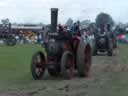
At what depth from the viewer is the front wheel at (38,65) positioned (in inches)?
571

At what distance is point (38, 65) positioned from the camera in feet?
48.4

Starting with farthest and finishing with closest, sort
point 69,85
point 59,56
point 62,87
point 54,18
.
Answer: point 54,18, point 59,56, point 69,85, point 62,87

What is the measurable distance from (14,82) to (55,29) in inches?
93.3

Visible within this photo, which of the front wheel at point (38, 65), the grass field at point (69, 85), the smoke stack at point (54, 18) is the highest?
the smoke stack at point (54, 18)

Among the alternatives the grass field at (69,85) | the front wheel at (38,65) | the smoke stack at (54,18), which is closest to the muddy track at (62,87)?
the grass field at (69,85)

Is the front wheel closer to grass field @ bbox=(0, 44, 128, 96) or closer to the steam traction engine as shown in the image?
the steam traction engine

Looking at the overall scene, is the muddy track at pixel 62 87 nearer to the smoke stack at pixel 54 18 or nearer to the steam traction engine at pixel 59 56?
the steam traction engine at pixel 59 56

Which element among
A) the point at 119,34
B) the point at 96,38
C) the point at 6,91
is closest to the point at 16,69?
the point at 6,91

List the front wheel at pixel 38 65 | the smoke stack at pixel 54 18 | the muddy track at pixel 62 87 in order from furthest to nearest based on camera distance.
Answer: the smoke stack at pixel 54 18, the front wheel at pixel 38 65, the muddy track at pixel 62 87

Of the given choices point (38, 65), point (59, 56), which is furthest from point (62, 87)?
point (59, 56)

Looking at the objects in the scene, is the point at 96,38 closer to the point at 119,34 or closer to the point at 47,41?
the point at 47,41

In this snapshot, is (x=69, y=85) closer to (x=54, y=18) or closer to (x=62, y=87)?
(x=62, y=87)

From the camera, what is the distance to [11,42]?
45.8 metres

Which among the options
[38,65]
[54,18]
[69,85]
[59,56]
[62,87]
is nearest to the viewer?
[62,87]
